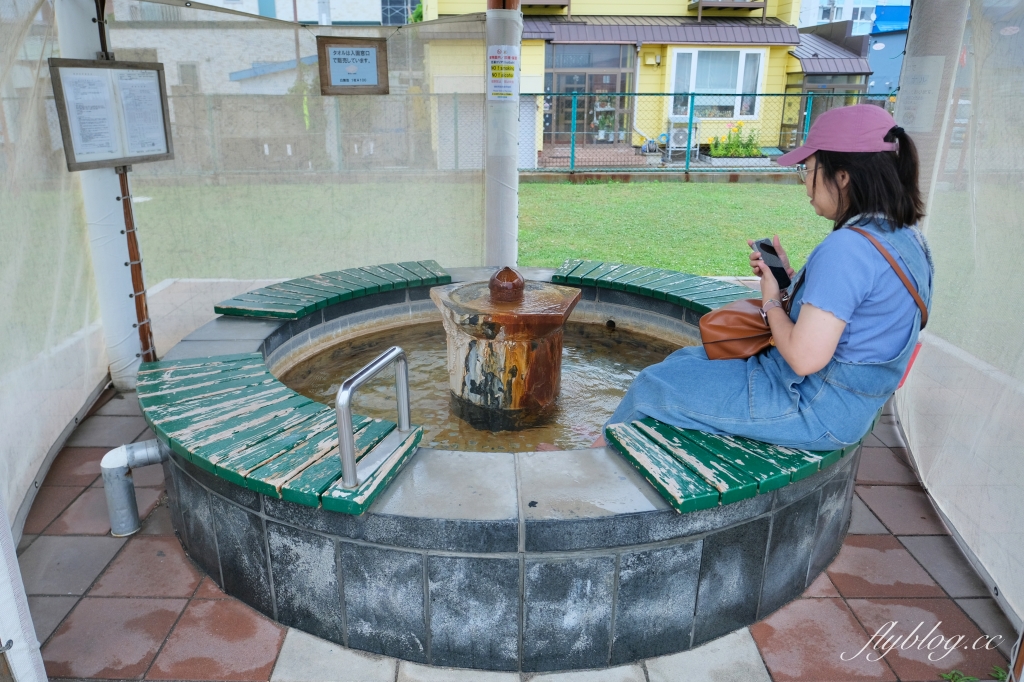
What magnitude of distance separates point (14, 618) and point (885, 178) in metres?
2.76

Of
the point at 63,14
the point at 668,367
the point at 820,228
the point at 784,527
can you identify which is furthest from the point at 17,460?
the point at 820,228

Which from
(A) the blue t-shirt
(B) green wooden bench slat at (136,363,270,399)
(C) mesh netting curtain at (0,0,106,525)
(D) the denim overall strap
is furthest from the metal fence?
(A) the blue t-shirt

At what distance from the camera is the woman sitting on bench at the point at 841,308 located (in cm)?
221

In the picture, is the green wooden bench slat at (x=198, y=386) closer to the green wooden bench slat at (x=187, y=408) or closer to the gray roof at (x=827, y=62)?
the green wooden bench slat at (x=187, y=408)

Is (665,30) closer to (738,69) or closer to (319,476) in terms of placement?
(738,69)

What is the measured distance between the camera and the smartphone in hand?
2654 mm

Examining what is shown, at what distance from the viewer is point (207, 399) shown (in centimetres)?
310

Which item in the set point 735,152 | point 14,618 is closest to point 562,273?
point 14,618

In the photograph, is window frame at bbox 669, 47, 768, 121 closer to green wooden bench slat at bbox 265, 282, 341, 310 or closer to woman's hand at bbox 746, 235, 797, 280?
green wooden bench slat at bbox 265, 282, 341, 310

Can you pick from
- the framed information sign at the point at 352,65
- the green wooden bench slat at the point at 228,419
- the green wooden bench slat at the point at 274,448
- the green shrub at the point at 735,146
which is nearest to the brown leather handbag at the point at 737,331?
the green wooden bench slat at the point at 274,448

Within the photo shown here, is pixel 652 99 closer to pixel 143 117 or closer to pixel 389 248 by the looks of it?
pixel 389 248

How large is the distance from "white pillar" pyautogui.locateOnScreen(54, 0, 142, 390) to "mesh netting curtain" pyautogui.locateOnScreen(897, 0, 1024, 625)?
4501mm

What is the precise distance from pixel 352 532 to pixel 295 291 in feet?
8.96

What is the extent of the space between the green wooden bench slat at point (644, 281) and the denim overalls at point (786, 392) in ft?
7.04
